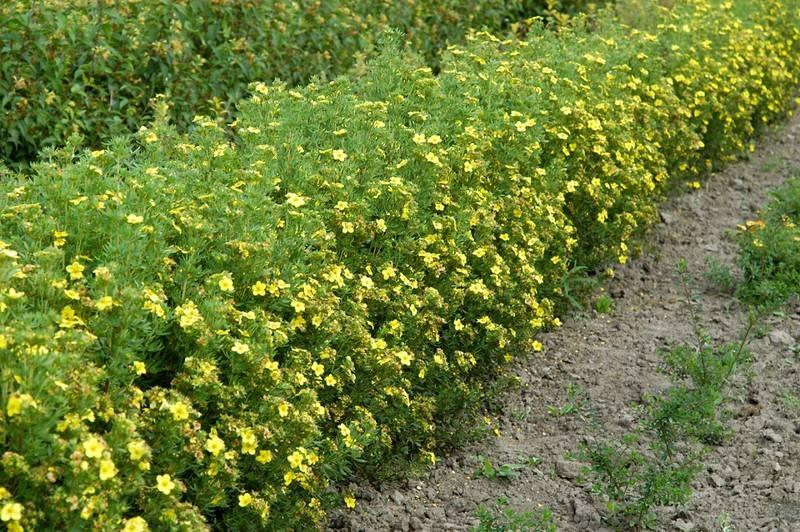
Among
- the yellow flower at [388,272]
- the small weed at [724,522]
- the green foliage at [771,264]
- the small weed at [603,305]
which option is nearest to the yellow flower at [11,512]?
the yellow flower at [388,272]

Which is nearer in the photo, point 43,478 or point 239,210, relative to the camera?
point 43,478

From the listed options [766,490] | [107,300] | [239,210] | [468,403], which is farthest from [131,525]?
[766,490]

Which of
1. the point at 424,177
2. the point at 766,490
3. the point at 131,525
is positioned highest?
the point at 424,177

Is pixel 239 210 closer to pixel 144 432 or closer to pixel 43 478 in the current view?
pixel 144 432

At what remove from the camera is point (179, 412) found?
292 cm

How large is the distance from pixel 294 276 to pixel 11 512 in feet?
4.40

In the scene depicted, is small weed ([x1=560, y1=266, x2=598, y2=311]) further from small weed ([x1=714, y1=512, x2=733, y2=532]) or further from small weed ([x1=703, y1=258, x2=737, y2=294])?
small weed ([x1=714, y1=512, x2=733, y2=532])

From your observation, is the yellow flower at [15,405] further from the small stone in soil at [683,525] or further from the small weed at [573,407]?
the small weed at [573,407]

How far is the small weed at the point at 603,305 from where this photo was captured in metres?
5.65

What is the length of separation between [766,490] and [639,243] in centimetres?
218

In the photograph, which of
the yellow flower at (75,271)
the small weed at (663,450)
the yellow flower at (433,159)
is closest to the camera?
the yellow flower at (75,271)

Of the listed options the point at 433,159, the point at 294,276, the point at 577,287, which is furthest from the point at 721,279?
the point at 294,276

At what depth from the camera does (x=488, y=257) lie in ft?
14.6

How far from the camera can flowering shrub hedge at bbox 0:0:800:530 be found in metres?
2.82
